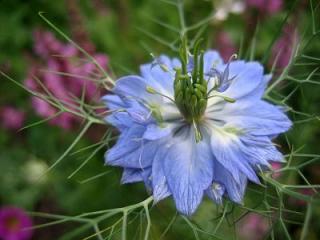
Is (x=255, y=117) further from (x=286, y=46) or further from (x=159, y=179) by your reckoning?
(x=286, y=46)

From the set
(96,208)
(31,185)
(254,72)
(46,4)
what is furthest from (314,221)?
(46,4)

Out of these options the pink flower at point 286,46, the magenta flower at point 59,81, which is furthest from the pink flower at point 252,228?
the magenta flower at point 59,81

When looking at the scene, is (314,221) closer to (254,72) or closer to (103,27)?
(254,72)

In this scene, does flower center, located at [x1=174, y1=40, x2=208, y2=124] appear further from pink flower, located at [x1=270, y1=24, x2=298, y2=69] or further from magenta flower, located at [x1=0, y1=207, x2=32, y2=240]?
magenta flower, located at [x1=0, y1=207, x2=32, y2=240]

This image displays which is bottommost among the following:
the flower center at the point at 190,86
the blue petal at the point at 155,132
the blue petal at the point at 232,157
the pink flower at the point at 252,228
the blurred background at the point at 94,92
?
the pink flower at the point at 252,228

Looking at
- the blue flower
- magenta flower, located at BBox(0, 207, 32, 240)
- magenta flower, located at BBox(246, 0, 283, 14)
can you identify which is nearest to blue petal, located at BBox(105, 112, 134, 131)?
the blue flower

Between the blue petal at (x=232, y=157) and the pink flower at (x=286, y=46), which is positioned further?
the pink flower at (x=286, y=46)

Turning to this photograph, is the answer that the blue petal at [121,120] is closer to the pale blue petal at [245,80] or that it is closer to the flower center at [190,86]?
the flower center at [190,86]
